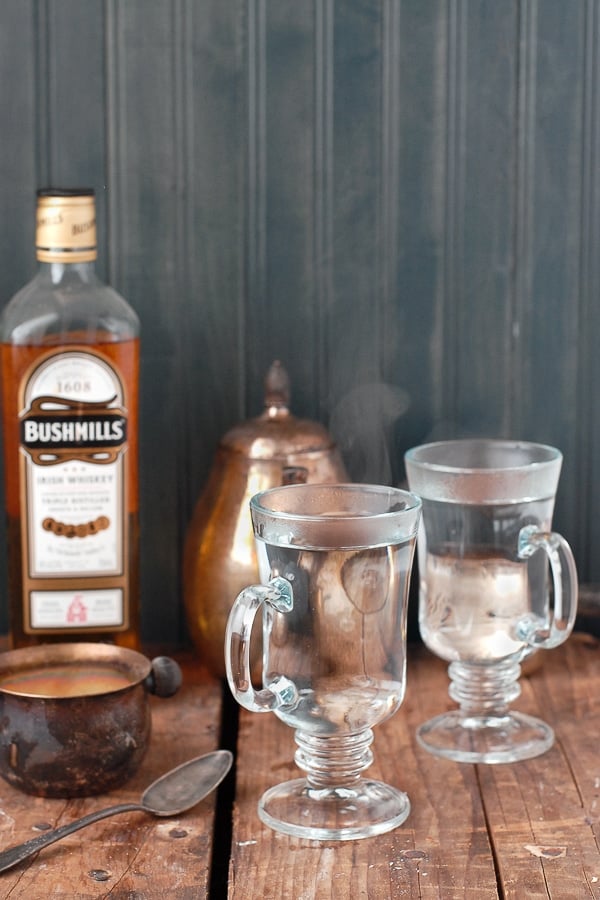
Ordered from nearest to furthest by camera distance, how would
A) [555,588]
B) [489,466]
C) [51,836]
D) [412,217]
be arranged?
[51,836], [555,588], [489,466], [412,217]

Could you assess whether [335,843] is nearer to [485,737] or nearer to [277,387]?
[485,737]

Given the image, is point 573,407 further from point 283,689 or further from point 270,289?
point 283,689

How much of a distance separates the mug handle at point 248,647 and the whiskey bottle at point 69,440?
0.94ft

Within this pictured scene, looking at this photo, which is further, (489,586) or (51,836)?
(489,586)

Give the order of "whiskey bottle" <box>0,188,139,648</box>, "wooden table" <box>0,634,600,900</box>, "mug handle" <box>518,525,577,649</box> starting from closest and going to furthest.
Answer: "wooden table" <box>0,634,600,900</box> → "mug handle" <box>518,525,577,649</box> → "whiskey bottle" <box>0,188,139,648</box>

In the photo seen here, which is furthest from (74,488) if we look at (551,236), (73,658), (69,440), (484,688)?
(551,236)

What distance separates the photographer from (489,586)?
0.96 m

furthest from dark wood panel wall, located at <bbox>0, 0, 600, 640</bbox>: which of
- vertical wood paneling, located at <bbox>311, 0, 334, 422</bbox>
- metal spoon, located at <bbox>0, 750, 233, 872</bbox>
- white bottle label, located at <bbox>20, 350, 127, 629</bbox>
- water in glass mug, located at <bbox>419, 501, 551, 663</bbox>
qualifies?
metal spoon, located at <bbox>0, 750, 233, 872</bbox>

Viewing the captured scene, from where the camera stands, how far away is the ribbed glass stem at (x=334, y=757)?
0.85 metres

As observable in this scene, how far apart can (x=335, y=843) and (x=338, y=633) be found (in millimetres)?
136

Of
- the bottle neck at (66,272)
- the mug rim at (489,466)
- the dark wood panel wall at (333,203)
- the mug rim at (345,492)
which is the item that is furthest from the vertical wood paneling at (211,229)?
the mug rim at (345,492)

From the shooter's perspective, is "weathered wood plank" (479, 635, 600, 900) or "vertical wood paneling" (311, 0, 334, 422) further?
"vertical wood paneling" (311, 0, 334, 422)

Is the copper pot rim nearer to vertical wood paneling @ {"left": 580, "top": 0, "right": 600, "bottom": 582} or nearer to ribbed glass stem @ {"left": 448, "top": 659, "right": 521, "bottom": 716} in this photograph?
ribbed glass stem @ {"left": 448, "top": 659, "right": 521, "bottom": 716}

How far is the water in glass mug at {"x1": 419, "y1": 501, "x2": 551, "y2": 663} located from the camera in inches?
37.4
